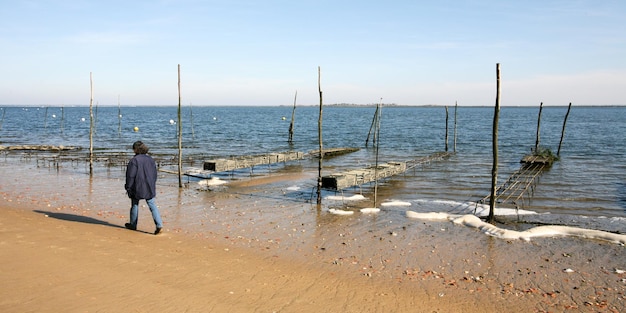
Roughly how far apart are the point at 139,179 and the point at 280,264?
3521 mm

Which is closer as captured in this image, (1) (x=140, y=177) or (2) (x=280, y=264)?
(2) (x=280, y=264)

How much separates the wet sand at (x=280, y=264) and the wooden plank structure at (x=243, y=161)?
246 inches

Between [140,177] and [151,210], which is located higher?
[140,177]

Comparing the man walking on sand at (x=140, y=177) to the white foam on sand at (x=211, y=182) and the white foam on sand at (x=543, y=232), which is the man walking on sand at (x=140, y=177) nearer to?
the white foam on sand at (x=543, y=232)

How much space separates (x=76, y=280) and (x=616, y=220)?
16059 mm

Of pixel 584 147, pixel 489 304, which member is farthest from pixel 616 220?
pixel 584 147

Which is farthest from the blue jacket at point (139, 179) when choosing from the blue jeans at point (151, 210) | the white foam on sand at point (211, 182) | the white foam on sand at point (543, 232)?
the white foam on sand at point (211, 182)

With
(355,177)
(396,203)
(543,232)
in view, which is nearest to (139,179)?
(396,203)

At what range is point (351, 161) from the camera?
109ft

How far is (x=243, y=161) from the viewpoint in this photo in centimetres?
2377

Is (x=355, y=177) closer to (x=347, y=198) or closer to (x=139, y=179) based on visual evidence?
(x=347, y=198)

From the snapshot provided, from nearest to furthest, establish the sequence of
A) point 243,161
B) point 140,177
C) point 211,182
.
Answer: point 140,177, point 211,182, point 243,161

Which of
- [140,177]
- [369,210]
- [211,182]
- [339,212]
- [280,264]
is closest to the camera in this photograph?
[280,264]

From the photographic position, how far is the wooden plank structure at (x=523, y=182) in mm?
18688
